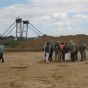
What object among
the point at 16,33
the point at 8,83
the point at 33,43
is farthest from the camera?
the point at 16,33

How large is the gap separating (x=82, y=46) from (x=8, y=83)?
42.4ft

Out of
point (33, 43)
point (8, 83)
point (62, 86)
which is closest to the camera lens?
point (62, 86)

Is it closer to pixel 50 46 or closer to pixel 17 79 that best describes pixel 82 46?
pixel 50 46

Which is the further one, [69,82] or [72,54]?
[72,54]

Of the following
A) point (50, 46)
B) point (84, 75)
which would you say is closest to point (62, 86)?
point (84, 75)

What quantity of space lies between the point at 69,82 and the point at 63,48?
12.0 m

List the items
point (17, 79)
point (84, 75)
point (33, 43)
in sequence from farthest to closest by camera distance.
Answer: point (33, 43) < point (84, 75) < point (17, 79)

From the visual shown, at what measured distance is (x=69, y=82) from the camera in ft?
49.7

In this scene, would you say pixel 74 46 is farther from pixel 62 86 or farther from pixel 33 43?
Answer: pixel 33 43

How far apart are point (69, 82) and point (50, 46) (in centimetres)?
1114

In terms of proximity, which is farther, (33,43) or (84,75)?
(33,43)

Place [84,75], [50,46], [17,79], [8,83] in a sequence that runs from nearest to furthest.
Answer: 1. [8,83]
2. [17,79]
3. [84,75]
4. [50,46]

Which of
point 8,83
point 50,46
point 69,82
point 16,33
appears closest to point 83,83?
point 69,82

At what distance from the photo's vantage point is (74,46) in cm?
2661
